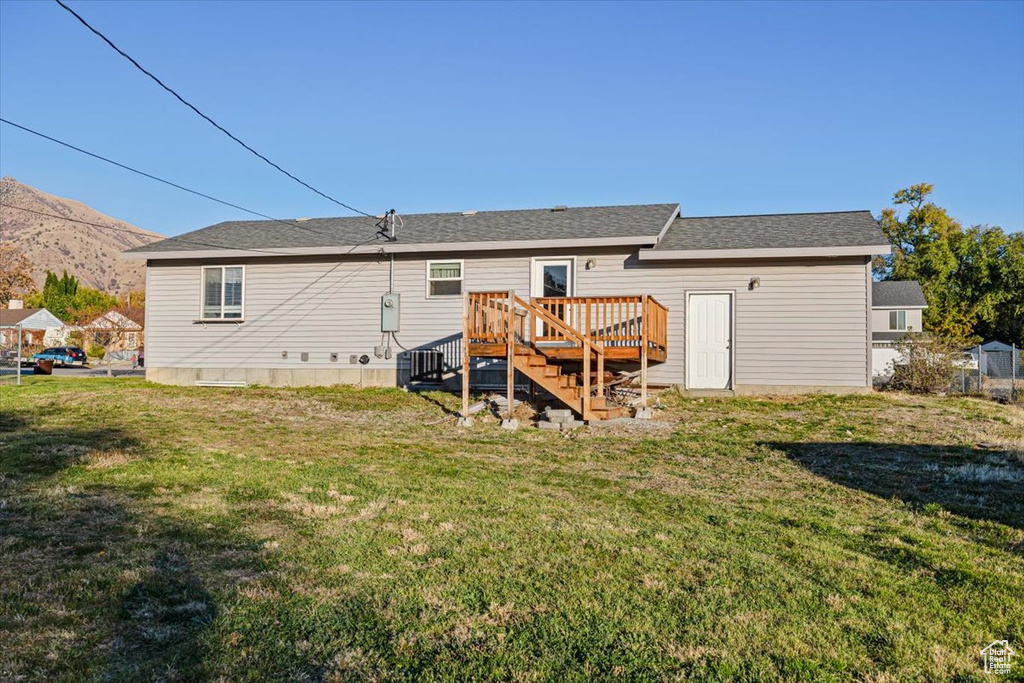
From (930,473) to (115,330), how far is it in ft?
126

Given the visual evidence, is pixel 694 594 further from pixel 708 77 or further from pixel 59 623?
pixel 708 77

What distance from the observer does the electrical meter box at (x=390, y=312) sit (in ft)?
50.7

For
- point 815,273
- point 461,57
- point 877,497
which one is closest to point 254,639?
point 877,497

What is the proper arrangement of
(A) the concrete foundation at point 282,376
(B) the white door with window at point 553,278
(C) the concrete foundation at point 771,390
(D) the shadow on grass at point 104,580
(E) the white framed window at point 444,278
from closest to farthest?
(D) the shadow on grass at point 104,580, (C) the concrete foundation at point 771,390, (B) the white door with window at point 553,278, (E) the white framed window at point 444,278, (A) the concrete foundation at point 282,376

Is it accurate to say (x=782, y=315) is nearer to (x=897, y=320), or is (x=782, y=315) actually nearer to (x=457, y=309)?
(x=457, y=309)

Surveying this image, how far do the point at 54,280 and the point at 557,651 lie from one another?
7199 cm

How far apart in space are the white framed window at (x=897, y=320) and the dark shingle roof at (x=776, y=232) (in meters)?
20.9

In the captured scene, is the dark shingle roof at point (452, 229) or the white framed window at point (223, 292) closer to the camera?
the dark shingle roof at point (452, 229)

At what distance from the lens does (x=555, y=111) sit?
64.2 feet

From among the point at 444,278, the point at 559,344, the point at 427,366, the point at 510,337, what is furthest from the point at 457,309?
the point at 510,337

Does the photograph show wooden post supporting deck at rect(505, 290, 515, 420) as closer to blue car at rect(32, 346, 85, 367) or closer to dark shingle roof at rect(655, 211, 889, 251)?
dark shingle roof at rect(655, 211, 889, 251)

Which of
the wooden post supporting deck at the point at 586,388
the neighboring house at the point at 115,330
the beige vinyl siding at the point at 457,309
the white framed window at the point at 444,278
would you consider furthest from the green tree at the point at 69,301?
the wooden post supporting deck at the point at 586,388

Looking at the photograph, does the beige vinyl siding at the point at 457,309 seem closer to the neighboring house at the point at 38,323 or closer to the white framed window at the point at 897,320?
the white framed window at the point at 897,320

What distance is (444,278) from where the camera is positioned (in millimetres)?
15516
